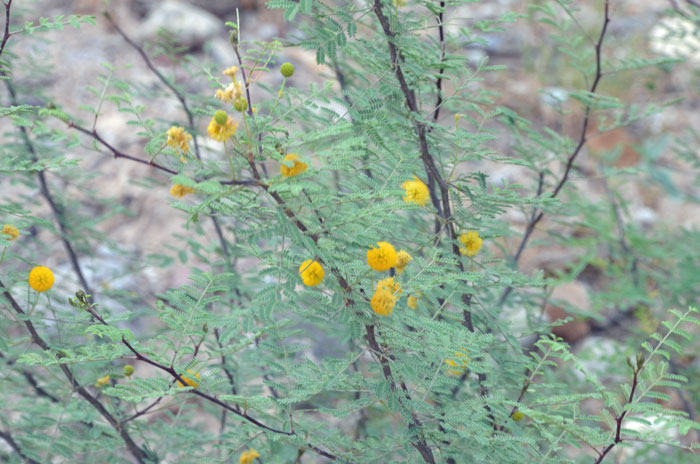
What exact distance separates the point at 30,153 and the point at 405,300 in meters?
1.18

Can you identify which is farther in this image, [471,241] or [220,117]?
[471,241]

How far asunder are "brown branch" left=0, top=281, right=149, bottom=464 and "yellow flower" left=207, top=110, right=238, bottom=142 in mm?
577

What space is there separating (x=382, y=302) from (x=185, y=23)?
427 cm

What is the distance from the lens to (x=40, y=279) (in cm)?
110

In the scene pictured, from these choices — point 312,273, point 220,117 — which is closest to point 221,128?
point 220,117

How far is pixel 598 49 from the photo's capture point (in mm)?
1486

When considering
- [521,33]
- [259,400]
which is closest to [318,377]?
[259,400]

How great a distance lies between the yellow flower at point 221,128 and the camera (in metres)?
0.78

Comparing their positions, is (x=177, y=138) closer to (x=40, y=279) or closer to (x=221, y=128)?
(x=221, y=128)

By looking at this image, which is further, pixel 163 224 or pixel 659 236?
pixel 163 224

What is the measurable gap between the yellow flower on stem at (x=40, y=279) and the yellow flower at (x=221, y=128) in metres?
0.51

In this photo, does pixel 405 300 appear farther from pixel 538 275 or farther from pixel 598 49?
pixel 598 49

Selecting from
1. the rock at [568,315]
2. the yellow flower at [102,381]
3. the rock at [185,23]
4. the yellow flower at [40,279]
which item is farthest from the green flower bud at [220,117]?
the rock at [185,23]

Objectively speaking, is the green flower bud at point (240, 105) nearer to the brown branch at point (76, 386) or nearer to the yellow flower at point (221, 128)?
the yellow flower at point (221, 128)
